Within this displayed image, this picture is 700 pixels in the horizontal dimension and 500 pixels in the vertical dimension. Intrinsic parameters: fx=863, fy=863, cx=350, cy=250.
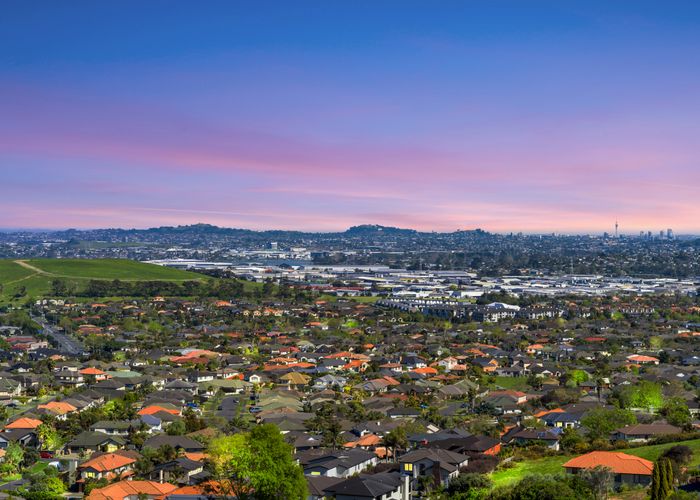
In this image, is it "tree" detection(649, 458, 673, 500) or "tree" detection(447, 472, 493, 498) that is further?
"tree" detection(447, 472, 493, 498)

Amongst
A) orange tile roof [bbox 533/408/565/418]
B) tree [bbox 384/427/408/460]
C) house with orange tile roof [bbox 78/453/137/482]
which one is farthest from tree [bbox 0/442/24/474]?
orange tile roof [bbox 533/408/565/418]

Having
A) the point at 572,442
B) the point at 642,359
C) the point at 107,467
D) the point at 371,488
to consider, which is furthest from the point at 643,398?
the point at 107,467

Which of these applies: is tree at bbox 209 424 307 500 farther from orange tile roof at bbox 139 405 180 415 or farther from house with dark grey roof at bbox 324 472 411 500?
orange tile roof at bbox 139 405 180 415

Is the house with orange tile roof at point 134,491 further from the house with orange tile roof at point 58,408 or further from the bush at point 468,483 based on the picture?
the house with orange tile roof at point 58,408

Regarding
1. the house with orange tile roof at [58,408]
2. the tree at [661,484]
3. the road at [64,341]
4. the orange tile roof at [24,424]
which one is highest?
the tree at [661,484]

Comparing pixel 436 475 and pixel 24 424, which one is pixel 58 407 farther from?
pixel 436 475

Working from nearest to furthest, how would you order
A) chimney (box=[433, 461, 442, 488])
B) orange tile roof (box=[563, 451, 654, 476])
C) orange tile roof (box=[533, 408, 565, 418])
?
orange tile roof (box=[563, 451, 654, 476]), chimney (box=[433, 461, 442, 488]), orange tile roof (box=[533, 408, 565, 418])

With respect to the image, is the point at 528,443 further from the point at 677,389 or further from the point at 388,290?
the point at 388,290

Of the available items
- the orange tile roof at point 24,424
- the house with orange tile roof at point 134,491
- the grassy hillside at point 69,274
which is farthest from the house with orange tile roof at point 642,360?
the grassy hillside at point 69,274
